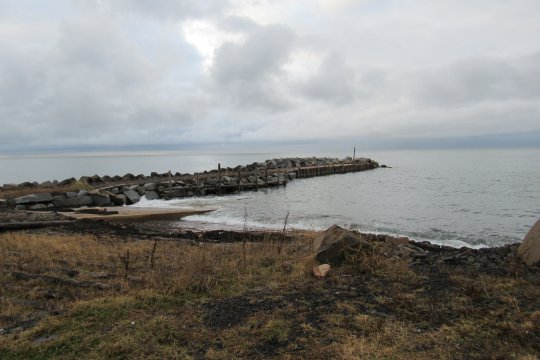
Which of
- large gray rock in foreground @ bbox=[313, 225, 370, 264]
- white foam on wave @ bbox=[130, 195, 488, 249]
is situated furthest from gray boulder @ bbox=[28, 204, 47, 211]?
large gray rock in foreground @ bbox=[313, 225, 370, 264]

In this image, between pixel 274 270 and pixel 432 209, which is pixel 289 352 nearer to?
pixel 274 270

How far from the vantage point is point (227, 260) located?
29.8 ft

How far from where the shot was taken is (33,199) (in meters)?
23.3

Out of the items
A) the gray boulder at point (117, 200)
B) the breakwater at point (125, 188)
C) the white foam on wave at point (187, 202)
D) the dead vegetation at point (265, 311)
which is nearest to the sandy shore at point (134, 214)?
the white foam on wave at point (187, 202)

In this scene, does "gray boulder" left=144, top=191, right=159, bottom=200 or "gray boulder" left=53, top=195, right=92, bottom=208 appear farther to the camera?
"gray boulder" left=144, top=191, right=159, bottom=200

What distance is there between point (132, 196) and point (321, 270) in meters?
24.6

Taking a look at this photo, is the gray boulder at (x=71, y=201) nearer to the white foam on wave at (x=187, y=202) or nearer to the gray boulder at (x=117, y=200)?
the gray boulder at (x=117, y=200)

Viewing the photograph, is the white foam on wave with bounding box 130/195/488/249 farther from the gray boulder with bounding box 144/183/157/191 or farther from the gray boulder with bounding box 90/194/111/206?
the gray boulder with bounding box 90/194/111/206

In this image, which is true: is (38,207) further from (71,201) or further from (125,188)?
(125,188)

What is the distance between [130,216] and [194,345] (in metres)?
17.9

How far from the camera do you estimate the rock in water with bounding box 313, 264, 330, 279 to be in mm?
7256

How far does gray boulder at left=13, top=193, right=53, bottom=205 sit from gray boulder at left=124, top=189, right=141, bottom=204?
18.1ft

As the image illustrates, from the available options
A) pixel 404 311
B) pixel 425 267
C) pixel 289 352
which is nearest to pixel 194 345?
pixel 289 352

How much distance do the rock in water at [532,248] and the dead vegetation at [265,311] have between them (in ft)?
4.01
